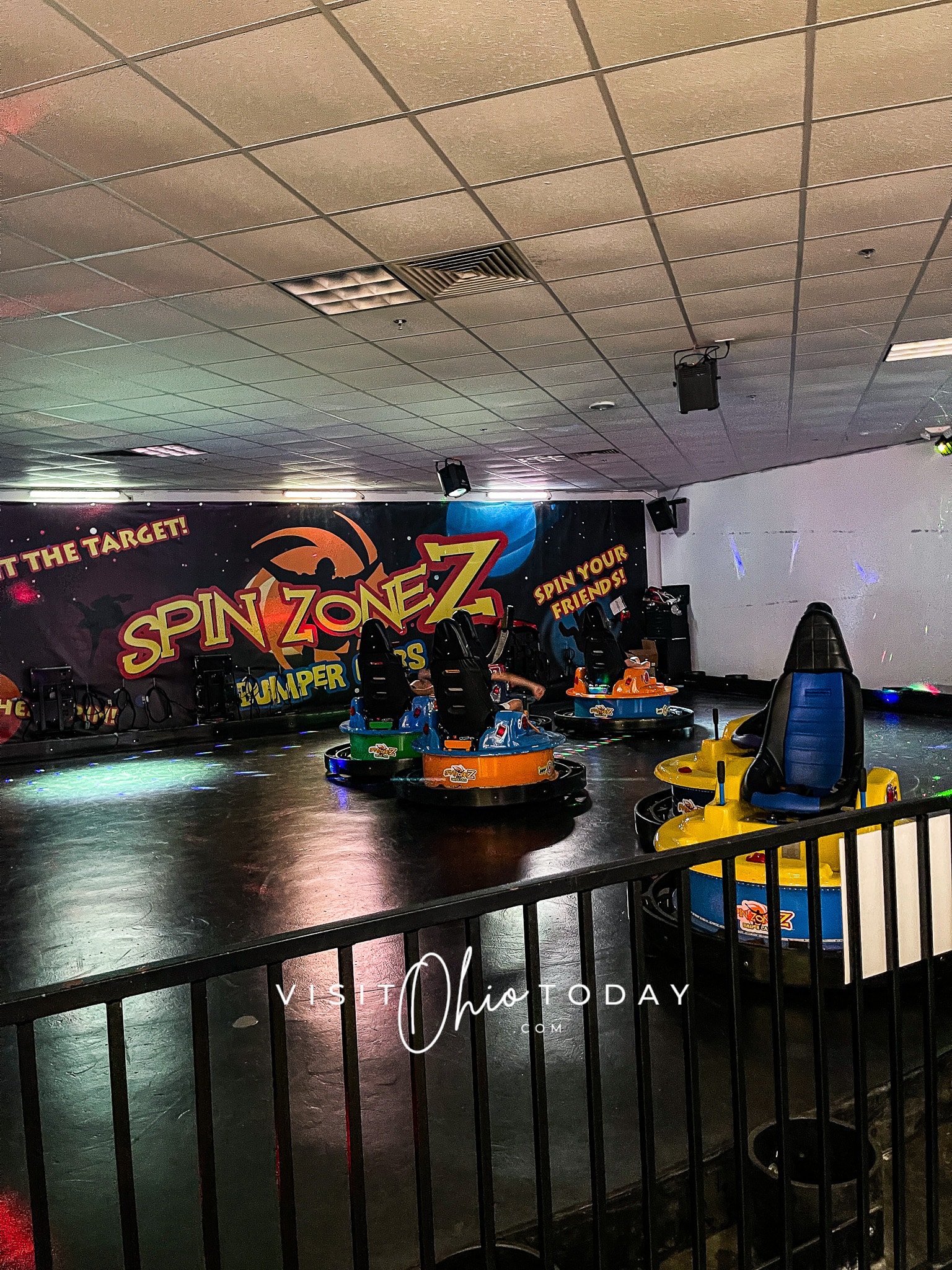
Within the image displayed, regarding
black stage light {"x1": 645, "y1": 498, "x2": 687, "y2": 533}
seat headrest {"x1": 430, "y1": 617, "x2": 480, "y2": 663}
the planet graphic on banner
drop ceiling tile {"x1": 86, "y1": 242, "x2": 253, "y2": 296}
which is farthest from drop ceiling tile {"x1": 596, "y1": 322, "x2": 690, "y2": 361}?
black stage light {"x1": 645, "y1": 498, "x2": 687, "y2": 533}

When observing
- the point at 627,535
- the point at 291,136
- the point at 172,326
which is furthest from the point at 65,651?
the point at 291,136

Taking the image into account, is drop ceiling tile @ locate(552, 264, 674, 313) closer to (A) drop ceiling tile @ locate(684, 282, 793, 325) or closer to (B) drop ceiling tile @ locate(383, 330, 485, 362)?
(A) drop ceiling tile @ locate(684, 282, 793, 325)

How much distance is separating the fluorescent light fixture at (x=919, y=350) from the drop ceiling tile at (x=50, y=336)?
4.24 metres

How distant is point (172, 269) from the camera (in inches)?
145

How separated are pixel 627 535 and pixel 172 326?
894cm

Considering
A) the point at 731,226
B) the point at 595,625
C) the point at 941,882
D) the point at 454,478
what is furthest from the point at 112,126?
the point at 595,625

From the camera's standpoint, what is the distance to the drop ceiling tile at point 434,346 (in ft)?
15.7

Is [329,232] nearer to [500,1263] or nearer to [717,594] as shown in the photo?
[500,1263]

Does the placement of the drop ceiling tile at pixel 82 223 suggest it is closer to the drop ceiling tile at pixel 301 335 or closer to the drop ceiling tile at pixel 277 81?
the drop ceiling tile at pixel 277 81

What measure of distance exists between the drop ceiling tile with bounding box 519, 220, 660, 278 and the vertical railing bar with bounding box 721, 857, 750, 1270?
2653 millimetres

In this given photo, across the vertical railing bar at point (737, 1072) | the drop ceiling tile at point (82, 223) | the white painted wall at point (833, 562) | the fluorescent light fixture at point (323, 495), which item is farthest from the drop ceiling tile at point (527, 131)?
the fluorescent light fixture at point (323, 495)

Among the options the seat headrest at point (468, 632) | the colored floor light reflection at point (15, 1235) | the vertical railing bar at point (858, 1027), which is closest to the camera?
the vertical railing bar at point (858, 1027)

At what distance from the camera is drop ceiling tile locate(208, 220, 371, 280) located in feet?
11.1

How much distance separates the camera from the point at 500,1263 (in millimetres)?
1731
